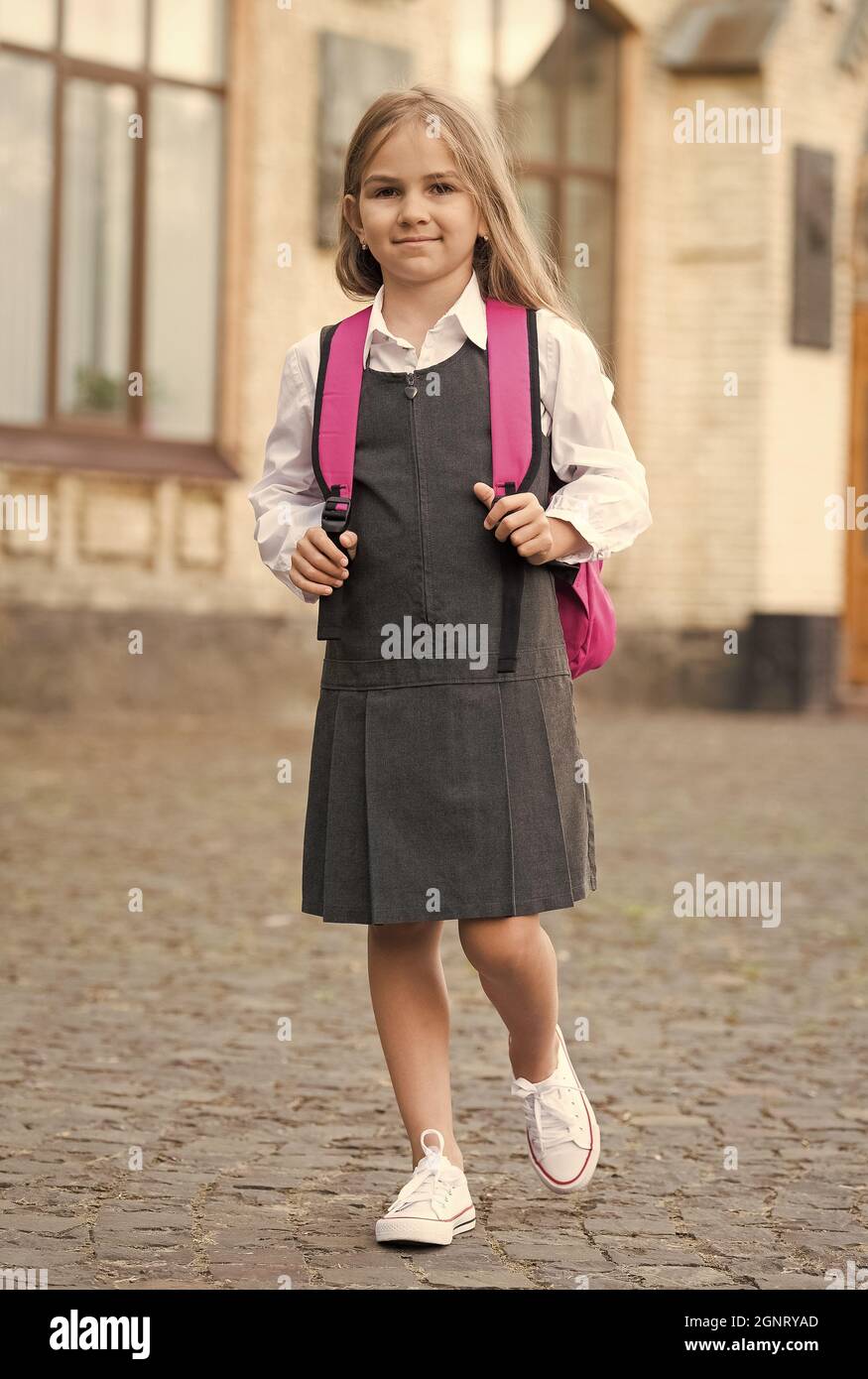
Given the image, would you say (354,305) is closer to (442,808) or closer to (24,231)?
(24,231)

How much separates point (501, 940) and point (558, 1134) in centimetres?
40

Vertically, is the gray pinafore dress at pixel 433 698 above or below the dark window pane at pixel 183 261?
below

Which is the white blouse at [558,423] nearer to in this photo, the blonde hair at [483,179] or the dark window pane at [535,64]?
the blonde hair at [483,179]

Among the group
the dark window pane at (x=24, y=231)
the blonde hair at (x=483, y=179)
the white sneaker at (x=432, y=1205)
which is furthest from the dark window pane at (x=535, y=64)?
the white sneaker at (x=432, y=1205)

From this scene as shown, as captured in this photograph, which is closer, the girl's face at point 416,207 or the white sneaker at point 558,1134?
the girl's face at point 416,207

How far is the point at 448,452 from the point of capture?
10.8 feet

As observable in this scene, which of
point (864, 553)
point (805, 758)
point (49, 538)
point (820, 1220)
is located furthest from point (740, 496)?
point (820, 1220)

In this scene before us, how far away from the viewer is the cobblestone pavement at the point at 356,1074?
329cm

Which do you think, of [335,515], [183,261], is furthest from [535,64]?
[335,515]

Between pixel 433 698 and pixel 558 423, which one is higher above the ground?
pixel 558 423

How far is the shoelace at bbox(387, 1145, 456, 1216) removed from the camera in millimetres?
3336

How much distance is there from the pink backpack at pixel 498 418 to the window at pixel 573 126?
12.7 meters

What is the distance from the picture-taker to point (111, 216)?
44.7 feet

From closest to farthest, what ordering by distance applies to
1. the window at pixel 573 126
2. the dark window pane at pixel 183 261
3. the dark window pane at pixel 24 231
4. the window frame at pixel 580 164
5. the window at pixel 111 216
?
the dark window pane at pixel 24 231 < the window at pixel 111 216 < the dark window pane at pixel 183 261 < the window at pixel 573 126 < the window frame at pixel 580 164
